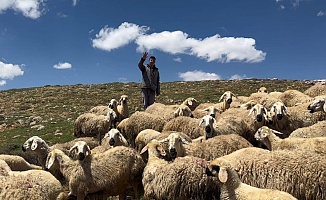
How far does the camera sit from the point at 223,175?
6.04 metres

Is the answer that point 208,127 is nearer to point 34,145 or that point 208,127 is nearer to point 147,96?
point 34,145

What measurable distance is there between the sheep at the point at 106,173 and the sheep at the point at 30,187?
1084mm

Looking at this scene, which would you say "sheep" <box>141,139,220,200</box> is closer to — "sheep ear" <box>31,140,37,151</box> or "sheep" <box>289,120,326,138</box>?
"sheep" <box>289,120,326,138</box>

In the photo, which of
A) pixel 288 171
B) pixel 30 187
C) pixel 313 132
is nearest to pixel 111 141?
pixel 30 187

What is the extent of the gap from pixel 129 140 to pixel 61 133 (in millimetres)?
8325

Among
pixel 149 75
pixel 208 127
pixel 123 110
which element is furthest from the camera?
pixel 123 110

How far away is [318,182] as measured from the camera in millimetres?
6078

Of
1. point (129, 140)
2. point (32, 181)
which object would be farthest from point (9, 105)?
point (32, 181)

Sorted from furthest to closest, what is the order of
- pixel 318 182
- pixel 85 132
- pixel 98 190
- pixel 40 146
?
pixel 85 132 → pixel 40 146 → pixel 98 190 → pixel 318 182

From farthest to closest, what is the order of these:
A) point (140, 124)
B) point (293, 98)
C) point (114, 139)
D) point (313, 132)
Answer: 1. point (293, 98)
2. point (140, 124)
3. point (114, 139)
4. point (313, 132)

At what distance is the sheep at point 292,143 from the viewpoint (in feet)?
25.9

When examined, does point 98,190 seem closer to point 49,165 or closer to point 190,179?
point 49,165

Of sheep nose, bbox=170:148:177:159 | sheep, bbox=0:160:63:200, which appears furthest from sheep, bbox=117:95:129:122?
sheep, bbox=0:160:63:200

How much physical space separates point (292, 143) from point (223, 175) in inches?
126
